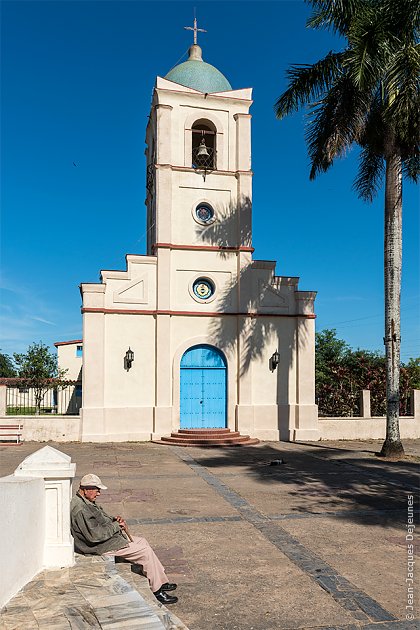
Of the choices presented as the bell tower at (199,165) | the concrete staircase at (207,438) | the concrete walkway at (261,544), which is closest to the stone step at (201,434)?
the concrete staircase at (207,438)

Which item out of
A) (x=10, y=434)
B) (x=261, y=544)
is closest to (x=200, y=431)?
(x=10, y=434)

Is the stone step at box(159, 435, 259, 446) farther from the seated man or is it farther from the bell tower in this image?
the seated man

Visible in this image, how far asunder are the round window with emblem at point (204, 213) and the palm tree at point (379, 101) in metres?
4.56

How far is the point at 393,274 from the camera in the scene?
16891mm

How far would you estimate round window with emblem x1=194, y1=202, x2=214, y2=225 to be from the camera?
21.1 meters

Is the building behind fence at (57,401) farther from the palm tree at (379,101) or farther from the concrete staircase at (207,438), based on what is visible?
the palm tree at (379,101)

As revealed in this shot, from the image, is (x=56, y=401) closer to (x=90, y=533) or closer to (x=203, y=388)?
(x=203, y=388)

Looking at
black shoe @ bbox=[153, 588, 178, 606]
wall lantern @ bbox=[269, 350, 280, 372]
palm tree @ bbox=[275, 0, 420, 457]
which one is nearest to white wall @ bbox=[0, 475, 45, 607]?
black shoe @ bbox=[153, 588, 178, 606]

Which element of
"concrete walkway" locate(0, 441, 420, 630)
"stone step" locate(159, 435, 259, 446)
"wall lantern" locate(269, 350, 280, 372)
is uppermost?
"wall lantern" locate(269, 350, 280, 372)

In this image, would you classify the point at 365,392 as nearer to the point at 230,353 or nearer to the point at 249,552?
the point at 230,353

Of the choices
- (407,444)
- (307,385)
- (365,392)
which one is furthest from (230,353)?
(407,444)

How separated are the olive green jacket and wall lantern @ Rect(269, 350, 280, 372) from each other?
49.8 ft

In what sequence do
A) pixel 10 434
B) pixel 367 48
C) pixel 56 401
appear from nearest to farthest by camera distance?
pixel 367 48
pixel 10 434
pixel 56 401

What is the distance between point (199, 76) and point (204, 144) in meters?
2.94
